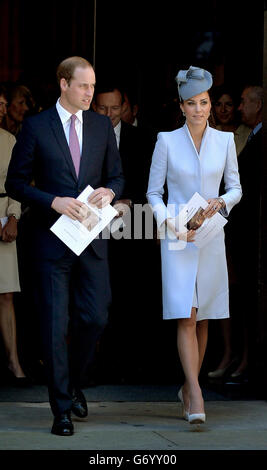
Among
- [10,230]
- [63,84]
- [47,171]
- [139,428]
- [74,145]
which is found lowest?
[139,428]

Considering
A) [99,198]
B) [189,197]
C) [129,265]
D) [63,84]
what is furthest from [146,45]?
[99,198]

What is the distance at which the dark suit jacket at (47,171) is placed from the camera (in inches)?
238

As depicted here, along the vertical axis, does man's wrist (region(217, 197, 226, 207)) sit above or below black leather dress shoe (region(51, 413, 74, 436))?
above

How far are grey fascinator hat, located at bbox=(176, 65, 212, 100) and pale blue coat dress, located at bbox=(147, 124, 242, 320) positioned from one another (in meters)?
0.23

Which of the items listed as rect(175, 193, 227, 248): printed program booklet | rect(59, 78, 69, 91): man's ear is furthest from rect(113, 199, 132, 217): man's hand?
rect(59, 78, 69, 91): man's ear

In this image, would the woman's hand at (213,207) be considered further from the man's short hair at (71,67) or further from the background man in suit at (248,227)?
the background man in suit at (248,227)

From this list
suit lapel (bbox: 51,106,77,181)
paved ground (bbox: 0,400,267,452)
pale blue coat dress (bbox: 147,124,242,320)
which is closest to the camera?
paved ground (bbox: 0,400,267,452)

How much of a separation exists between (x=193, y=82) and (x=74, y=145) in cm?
80

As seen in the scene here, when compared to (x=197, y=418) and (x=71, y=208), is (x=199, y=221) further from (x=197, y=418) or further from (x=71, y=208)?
(x=197, y=418)

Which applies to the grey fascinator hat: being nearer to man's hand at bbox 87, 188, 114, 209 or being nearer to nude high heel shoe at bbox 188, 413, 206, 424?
man's hand at bbox 87, 188, 114, 209

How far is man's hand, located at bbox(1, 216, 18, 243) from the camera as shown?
7.91 meters

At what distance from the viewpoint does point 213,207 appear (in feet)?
20.6

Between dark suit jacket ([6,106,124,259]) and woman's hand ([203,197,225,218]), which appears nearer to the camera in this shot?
dark suit jacket ([6,106,124,259])
